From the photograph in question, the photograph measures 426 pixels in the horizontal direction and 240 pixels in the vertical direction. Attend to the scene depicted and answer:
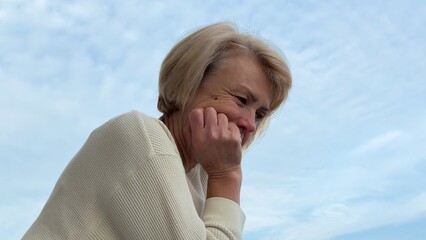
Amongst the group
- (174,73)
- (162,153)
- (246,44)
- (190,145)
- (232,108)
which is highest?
(246,44)

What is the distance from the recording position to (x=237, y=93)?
6.13 feet

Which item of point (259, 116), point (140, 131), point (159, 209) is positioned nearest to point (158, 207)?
point (159, 209)

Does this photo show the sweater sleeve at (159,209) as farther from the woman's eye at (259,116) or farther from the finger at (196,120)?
the woman's eye at (259,116)

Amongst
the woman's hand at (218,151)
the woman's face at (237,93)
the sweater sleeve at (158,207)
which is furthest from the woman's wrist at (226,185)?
the woman's face at (237,93)

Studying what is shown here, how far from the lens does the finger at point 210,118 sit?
169 cm

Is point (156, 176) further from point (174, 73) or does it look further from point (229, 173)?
point (174, 73)

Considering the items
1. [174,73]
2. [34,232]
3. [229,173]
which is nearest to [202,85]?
[174,73]

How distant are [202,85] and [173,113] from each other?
0.14 meters

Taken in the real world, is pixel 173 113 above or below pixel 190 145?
above

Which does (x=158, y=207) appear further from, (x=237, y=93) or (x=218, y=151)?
(x=237, y=93)

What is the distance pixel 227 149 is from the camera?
5.50ft

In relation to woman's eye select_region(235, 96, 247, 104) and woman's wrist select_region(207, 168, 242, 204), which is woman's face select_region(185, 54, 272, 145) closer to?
woman's eye select_region(235, 96, 247, 104)

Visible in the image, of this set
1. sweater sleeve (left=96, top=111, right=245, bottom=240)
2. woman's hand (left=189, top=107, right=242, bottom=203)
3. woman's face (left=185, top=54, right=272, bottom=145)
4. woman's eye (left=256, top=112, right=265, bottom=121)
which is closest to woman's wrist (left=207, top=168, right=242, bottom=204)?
woman's hand (left=189, top=107, right=242, bottom=203)

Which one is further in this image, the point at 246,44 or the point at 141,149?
the point at 246,44
